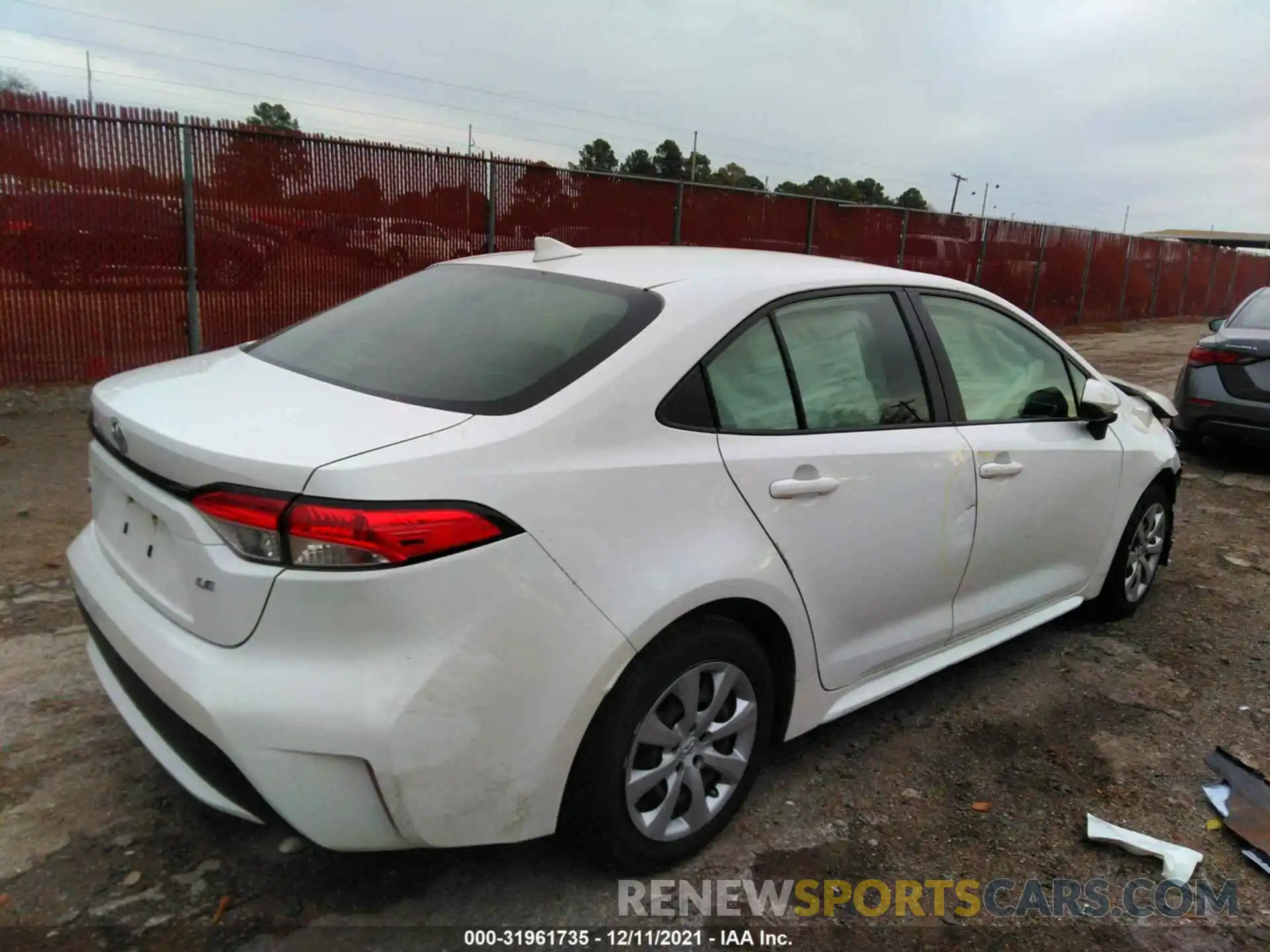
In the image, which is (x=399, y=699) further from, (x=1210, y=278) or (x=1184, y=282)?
(x=1210, y=278)

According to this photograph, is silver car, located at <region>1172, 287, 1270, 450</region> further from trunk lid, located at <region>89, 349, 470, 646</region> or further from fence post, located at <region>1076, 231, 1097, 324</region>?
fence post, located at <region>1076, 231, 1097, 324</region>

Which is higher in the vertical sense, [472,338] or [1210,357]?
[472,338]

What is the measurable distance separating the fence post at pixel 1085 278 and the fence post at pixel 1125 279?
2.26m

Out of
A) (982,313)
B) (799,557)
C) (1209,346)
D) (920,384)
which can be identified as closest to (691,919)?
(799,557)

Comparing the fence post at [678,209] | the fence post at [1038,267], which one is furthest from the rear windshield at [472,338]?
the fence post at [1038,267]

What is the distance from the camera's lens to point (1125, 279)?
2239cm

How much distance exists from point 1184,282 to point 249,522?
29501mm

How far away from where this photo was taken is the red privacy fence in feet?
23.7

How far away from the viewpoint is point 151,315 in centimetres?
773

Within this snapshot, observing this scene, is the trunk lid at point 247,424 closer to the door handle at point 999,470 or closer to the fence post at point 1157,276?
the door handle at point 999,470

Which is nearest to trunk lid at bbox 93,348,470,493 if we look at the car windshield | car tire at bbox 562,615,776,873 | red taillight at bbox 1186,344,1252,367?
car tire at bbox 562,615,776,873

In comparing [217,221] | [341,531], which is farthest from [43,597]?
[217,221]

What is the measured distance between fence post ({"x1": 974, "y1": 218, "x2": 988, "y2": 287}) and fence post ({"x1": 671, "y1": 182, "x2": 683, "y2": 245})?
26.0 ft

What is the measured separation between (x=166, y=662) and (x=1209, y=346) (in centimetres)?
747
